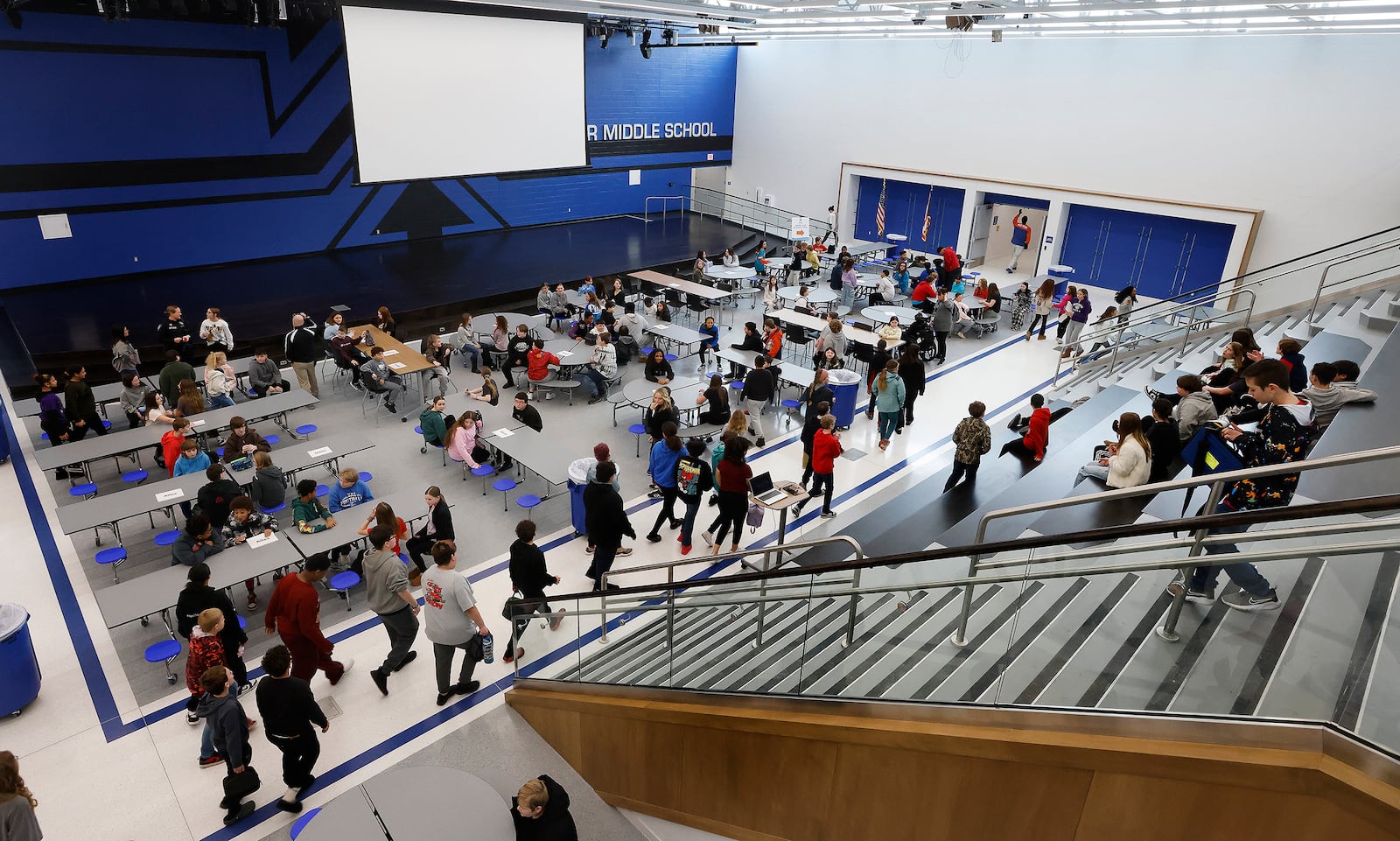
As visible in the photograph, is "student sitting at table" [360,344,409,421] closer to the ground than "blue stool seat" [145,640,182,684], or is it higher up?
higher up

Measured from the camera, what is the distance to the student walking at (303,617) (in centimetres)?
573

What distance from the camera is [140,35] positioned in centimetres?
1485

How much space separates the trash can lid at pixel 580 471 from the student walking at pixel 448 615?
239 cm

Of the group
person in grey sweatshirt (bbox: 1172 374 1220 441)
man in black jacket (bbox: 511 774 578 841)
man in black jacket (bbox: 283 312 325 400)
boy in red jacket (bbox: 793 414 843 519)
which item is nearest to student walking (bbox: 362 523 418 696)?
man in black jacket (bbox: 511 774 578 841)

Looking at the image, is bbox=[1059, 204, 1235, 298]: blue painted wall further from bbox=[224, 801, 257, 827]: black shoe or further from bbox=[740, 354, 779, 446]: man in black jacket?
bbox=[224, 801, 257, 827]: black shoe

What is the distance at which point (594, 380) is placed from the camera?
39.4 feet

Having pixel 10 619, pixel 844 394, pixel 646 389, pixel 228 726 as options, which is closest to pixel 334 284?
pixel 646 389

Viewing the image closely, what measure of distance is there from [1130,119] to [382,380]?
16.6 metres

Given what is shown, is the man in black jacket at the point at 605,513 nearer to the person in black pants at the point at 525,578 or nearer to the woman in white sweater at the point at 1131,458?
the person in black pants at the point at 525,578

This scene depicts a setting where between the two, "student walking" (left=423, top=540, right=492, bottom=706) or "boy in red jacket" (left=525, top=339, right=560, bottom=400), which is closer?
"student walking" (left=423, top=540, right=492, bottom=706)

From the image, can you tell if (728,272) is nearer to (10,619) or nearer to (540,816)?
(10,619)

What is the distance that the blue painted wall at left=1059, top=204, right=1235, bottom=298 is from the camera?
16.7 metres

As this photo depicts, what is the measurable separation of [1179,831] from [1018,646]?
32.7 inches

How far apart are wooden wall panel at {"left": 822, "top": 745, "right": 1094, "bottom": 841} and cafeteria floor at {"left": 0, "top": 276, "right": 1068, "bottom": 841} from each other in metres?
2.02
